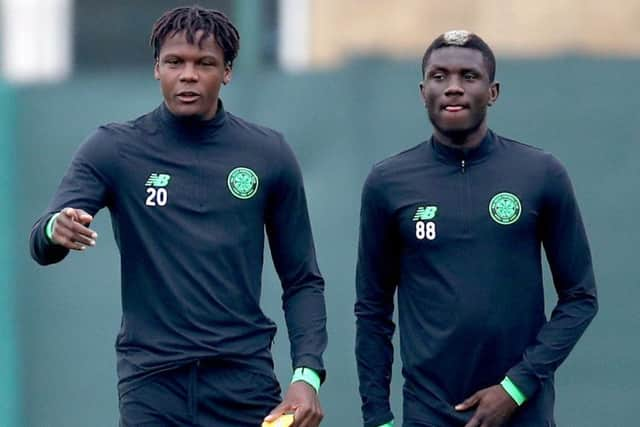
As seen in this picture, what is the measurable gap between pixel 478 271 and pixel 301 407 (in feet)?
2.45

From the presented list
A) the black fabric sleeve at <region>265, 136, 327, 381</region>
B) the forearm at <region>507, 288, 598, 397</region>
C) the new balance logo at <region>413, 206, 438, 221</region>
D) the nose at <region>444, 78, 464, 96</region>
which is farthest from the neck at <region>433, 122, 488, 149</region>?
the forearm at <region>507, 288, 598, 397</region>

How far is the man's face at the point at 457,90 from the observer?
5.29 metres

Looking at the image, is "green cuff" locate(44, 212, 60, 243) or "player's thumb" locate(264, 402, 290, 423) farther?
"player's thumb" locate(264, 402, 290, 423)

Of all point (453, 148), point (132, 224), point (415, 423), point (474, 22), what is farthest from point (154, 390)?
point (474, 22)

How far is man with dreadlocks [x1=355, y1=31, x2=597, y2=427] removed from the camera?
520 centimetres

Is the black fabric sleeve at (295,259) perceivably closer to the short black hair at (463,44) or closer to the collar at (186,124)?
the collar at (186,124)

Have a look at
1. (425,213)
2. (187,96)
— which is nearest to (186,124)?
(187,96)

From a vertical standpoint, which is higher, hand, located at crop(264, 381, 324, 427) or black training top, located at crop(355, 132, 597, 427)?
black training top, located at crop(355, 132, 597, 427)

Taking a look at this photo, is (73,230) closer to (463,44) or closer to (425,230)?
(425,230)

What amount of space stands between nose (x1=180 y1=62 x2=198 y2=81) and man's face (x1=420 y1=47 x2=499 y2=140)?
0.79 m

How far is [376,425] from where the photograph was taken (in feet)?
17.7

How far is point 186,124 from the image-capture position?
5.16 meters

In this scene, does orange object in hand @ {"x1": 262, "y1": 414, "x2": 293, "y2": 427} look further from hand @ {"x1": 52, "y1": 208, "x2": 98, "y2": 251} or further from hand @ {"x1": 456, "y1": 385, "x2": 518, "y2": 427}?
hand @ {"x1": 52, "y1": 208, "x2": 98, "y2": 251}

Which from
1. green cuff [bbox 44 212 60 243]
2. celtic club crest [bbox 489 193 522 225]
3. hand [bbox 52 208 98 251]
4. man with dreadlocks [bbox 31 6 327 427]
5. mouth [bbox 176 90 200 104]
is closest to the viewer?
hand [bbox 52 208 98 251]
